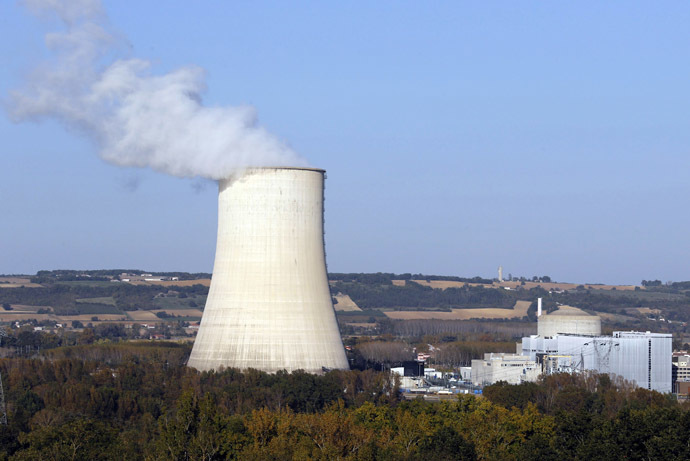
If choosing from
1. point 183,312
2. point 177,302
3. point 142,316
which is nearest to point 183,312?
point 183,312

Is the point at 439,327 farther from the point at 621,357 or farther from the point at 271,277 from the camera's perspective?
the point at 271,277

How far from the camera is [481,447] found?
23438mm

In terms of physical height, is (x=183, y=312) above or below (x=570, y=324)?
below

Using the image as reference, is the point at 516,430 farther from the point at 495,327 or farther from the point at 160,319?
the point at 160,319

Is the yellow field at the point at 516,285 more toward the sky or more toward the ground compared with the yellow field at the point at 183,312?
more toward the sky

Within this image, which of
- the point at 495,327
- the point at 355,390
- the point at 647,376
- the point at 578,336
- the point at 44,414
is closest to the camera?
the point at 44,414

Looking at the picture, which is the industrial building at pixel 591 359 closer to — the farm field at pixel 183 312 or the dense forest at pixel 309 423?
the dense forest at pixel 309 423

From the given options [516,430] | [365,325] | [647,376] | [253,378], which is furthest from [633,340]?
[365,325]

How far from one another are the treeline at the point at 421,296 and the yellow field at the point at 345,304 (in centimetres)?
120

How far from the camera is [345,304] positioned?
13988cm

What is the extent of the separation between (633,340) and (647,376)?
1653 mm

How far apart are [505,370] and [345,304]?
87655 millimetres

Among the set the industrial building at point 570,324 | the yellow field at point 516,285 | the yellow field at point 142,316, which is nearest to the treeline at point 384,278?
the yellow field at point 516,285

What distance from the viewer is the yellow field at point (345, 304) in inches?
5383
